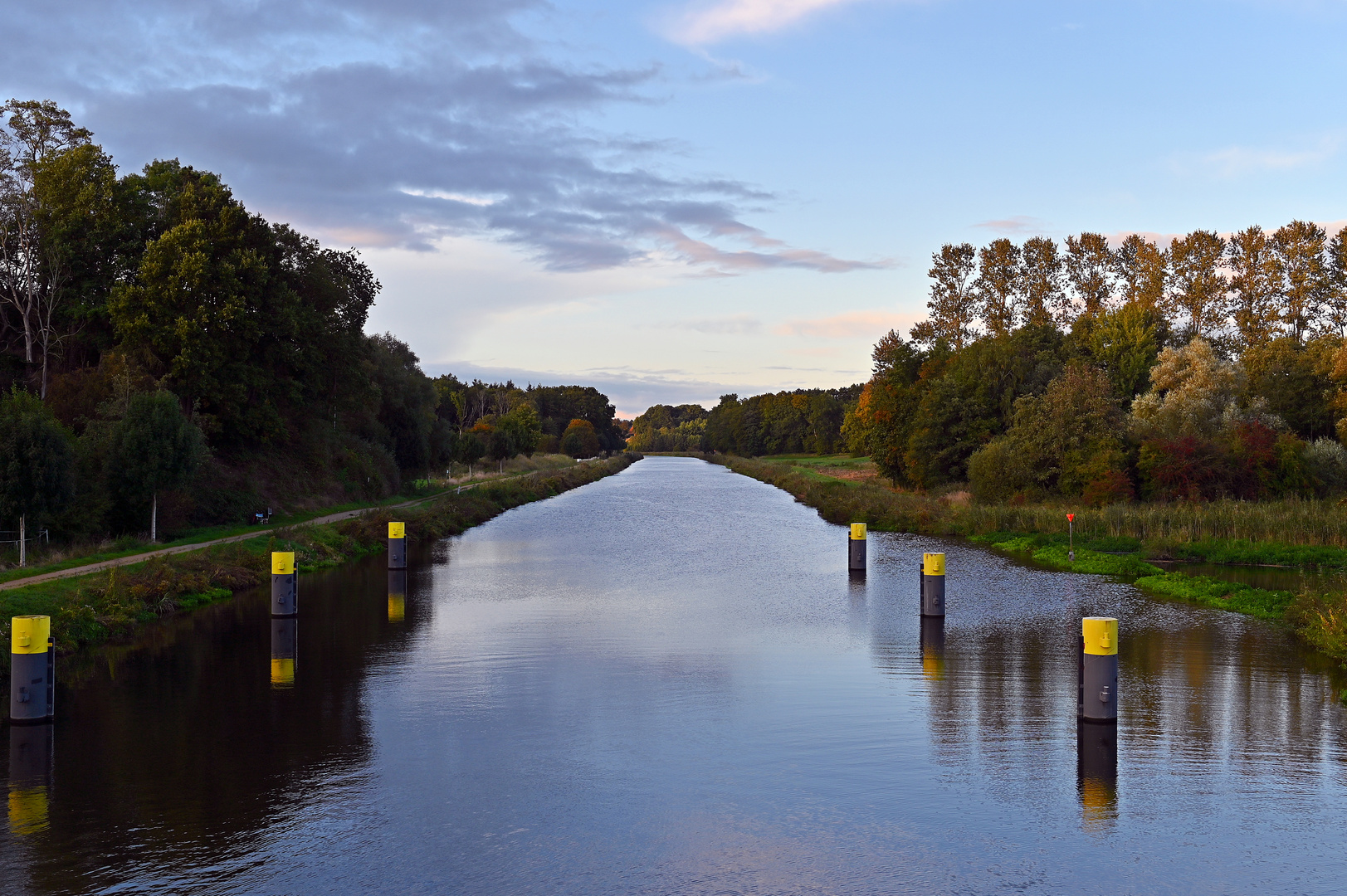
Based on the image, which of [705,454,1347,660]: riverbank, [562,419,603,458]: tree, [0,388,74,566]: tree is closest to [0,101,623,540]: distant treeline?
[0,388,74,566]: tree

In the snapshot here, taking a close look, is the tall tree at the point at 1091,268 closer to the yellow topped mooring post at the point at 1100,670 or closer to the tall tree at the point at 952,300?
the tall tree at the point at 952,300

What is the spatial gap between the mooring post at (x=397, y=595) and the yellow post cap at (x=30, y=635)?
298 inches

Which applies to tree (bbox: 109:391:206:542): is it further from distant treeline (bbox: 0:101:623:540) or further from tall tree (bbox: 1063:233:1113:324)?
tall tree (bbox: 1063:233:1113:324)

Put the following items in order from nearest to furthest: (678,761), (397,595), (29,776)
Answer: (29,776)
(678,761)
(397,595)

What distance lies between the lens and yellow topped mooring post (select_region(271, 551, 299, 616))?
56.0 feet

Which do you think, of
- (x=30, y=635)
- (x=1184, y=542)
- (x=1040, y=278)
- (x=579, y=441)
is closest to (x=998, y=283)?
(x=1040, y=278)

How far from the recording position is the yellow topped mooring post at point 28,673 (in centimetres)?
1026

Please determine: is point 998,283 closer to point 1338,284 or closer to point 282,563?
point 1338,284

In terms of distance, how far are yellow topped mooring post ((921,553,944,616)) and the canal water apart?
0.55 m

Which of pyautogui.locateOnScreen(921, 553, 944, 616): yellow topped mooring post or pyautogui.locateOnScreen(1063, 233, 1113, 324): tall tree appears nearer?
pyautogui.locateOnScreen(921, 553, 944, 616): yellow topped mooring post

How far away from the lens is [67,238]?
33.2m

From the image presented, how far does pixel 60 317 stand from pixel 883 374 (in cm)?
4472

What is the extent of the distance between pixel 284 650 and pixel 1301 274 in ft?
190

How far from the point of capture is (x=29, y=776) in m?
8.73
